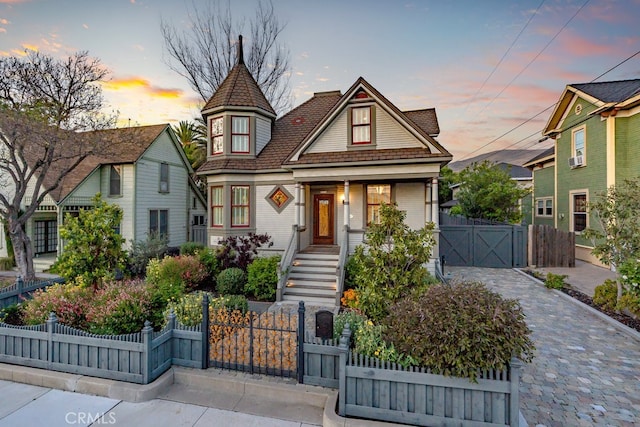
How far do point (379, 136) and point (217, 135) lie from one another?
293 inches

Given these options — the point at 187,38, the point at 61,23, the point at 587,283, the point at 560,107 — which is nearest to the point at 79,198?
the point at 61,23

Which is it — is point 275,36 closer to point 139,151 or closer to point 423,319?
point 139,151

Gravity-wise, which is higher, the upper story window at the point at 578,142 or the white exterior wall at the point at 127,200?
the upper story window at the point at 578,142

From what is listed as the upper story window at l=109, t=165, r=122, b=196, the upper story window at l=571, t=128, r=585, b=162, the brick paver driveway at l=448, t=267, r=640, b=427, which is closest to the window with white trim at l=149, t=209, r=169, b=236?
the upper story window at l=109, t=165, r=122, b=196

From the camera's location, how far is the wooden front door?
45.0 feet

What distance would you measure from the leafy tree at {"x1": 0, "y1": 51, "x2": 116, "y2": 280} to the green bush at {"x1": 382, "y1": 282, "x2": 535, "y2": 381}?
50.0 ft

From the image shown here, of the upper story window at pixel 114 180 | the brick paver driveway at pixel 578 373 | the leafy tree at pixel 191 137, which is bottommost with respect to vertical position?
the brick paver driveway at pixel 578 373

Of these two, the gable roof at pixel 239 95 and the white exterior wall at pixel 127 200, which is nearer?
the gable roof at pixel 239 95

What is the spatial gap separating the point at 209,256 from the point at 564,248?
15833 mm

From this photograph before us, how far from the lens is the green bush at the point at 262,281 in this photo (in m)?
10.2

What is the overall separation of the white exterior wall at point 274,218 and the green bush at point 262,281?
9.49ft

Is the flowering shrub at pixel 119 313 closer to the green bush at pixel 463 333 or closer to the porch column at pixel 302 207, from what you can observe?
the green bush at pixel 463 333

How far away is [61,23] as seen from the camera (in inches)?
476

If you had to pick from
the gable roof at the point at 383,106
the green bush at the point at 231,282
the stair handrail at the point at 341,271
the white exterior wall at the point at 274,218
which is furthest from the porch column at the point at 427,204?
the green bush at the point at 231,282
